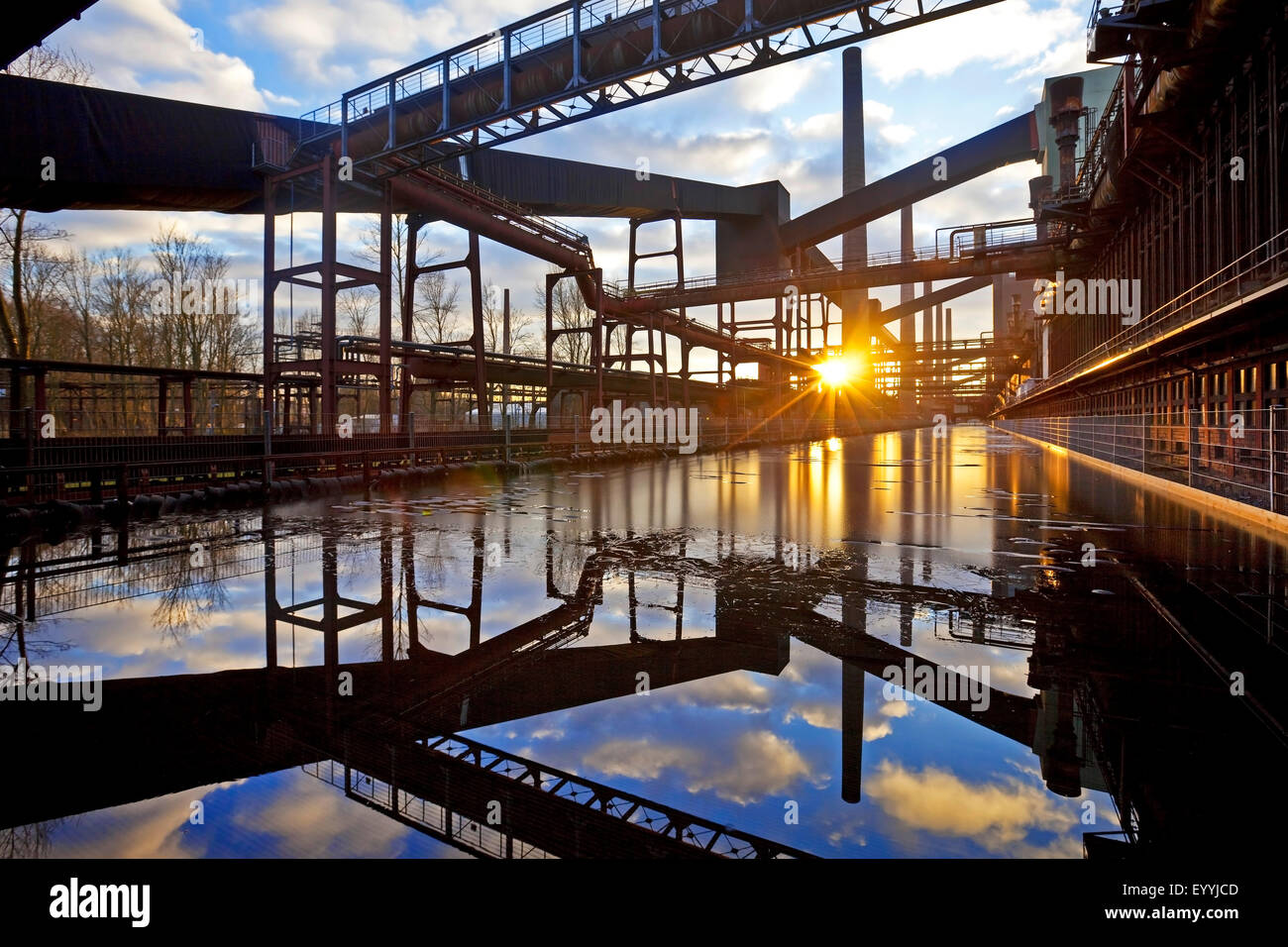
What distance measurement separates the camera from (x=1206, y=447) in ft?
58.4

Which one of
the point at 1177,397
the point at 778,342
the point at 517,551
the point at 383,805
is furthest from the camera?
the point at 778,342

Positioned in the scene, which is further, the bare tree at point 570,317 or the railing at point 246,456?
the bare tree at point 570,317

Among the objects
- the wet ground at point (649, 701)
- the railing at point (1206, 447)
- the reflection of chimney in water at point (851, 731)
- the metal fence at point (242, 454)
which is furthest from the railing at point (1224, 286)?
the metal fence at point (242, 454)

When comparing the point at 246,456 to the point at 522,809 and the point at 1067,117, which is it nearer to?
the point at 522,809

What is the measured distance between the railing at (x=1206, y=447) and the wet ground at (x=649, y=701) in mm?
3605

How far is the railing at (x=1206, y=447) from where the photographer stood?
Result: 33.3ft

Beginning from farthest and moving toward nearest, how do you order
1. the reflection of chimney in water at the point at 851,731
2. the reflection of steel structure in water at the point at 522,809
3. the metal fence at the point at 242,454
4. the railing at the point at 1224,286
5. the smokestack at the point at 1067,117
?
the smokestack at the point at 1067,117 < the railing at the point at 1224,286 < the metal fence at the point at 242,454 < the reflection of chimney in water at the point at 851,731 < the reflection of steel structure in water at the point at 522,809

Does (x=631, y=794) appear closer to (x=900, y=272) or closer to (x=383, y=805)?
(x=383, y=805)

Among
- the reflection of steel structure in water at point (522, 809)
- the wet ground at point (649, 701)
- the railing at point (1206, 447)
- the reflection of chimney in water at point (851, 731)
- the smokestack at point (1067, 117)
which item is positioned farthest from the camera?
the smokestack at point (1067, 117)

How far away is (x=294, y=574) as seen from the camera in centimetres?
632

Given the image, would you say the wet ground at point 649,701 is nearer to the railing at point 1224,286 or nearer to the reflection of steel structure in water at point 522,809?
the reflection of steel structure in water at point 522,809
